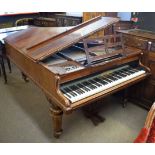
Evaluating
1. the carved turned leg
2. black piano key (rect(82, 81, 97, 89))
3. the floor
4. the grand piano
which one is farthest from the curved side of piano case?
the floor

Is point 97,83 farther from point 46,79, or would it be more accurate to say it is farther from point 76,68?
point 46,79

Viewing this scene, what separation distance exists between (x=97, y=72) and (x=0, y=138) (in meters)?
1.41

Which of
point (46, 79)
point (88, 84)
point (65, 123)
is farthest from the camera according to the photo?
point (65, 123)

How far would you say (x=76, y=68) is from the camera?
1.99 meters

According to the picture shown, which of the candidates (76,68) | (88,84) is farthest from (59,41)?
(88,84)

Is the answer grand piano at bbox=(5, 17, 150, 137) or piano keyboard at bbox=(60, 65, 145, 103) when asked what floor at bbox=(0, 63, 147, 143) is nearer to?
grand piano at bbox=(5, 17, 150, 137)

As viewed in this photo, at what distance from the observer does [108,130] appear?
2.44m

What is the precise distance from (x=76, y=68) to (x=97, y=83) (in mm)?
311

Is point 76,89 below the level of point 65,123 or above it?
above

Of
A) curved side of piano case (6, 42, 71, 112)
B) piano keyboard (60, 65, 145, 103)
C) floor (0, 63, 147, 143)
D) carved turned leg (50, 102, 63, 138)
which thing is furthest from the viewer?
floor (0, 63, 147, 143)

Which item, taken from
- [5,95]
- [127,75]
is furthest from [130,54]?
[5,95]

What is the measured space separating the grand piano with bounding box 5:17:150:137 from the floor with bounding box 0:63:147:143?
257 mm

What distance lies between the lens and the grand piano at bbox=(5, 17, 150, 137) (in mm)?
1899
